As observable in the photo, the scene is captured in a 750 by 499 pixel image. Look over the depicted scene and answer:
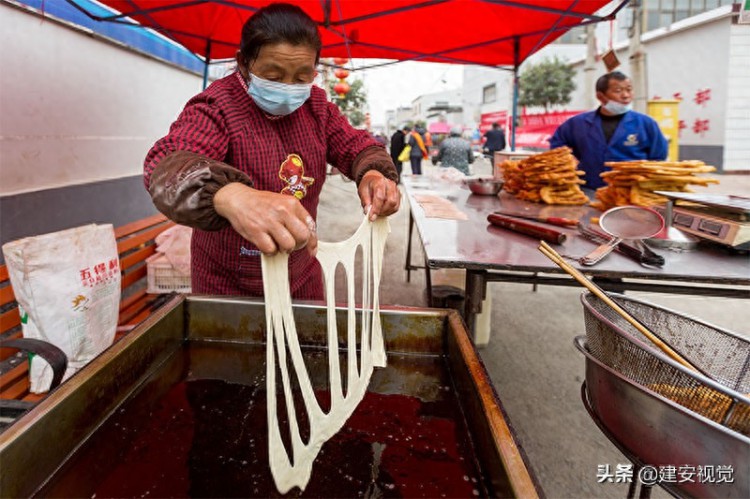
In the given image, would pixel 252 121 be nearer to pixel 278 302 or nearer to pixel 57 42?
pixel 278 302

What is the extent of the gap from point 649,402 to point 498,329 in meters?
2.91

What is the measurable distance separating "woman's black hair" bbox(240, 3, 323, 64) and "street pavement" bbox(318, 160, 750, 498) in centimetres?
145

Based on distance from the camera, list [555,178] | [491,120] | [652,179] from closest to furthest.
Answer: [652,179], [555,178], [491,120]

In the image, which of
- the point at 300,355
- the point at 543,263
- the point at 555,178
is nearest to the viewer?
the point at 300,355

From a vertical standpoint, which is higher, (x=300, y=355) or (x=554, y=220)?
(x=554, y=220)

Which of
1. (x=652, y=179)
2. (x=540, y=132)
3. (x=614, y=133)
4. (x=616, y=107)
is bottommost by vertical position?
(x=652, y=179)

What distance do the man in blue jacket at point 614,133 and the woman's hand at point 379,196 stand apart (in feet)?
9.45

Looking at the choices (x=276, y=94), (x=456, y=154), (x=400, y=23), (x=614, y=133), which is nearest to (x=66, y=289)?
(x=276, y=94)

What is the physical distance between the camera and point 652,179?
2.39m

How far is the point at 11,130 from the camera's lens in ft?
9.68

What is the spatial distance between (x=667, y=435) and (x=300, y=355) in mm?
755

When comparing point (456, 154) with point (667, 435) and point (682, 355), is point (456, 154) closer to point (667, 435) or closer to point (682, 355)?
point (682, 355)

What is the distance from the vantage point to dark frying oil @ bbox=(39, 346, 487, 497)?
90cm

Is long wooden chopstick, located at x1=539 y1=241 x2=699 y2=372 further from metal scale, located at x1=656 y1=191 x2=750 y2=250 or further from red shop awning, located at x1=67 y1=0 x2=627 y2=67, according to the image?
red shop awning, located at x1=67 y1=0 x2=627 y2=67
